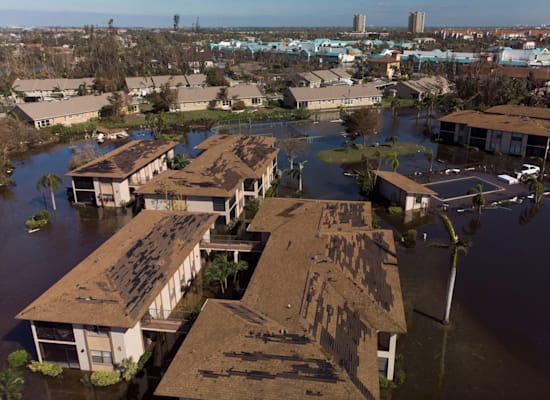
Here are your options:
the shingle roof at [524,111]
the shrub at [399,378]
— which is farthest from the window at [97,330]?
the shingle roof at [524,111]

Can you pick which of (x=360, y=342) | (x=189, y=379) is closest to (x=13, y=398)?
(x=189, y=379)

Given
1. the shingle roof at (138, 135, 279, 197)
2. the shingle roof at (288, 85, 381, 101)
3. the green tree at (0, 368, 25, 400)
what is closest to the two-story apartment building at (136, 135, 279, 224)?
the shingle roof at (138, 135, 279, 197)

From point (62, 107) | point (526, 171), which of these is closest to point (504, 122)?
point (526, 171)

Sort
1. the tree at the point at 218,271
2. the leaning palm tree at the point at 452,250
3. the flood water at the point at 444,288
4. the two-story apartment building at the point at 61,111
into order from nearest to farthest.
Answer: the flood water at the point at 444,288 < the leaning palm tree at the point at 452,250 < the tree at the point at 218,271 < the two-story apartment building at the point at 61,111

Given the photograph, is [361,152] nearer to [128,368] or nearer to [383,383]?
[383,383]

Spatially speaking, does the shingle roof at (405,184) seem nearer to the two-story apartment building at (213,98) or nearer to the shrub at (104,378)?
the shrub at (104,378)

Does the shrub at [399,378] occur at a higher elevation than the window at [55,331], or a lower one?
lower

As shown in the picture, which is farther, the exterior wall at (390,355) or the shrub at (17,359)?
the shrub at (17,359)

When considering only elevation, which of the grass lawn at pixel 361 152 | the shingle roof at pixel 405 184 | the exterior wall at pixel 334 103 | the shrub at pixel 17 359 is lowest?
the shrub at pixel 17 359
